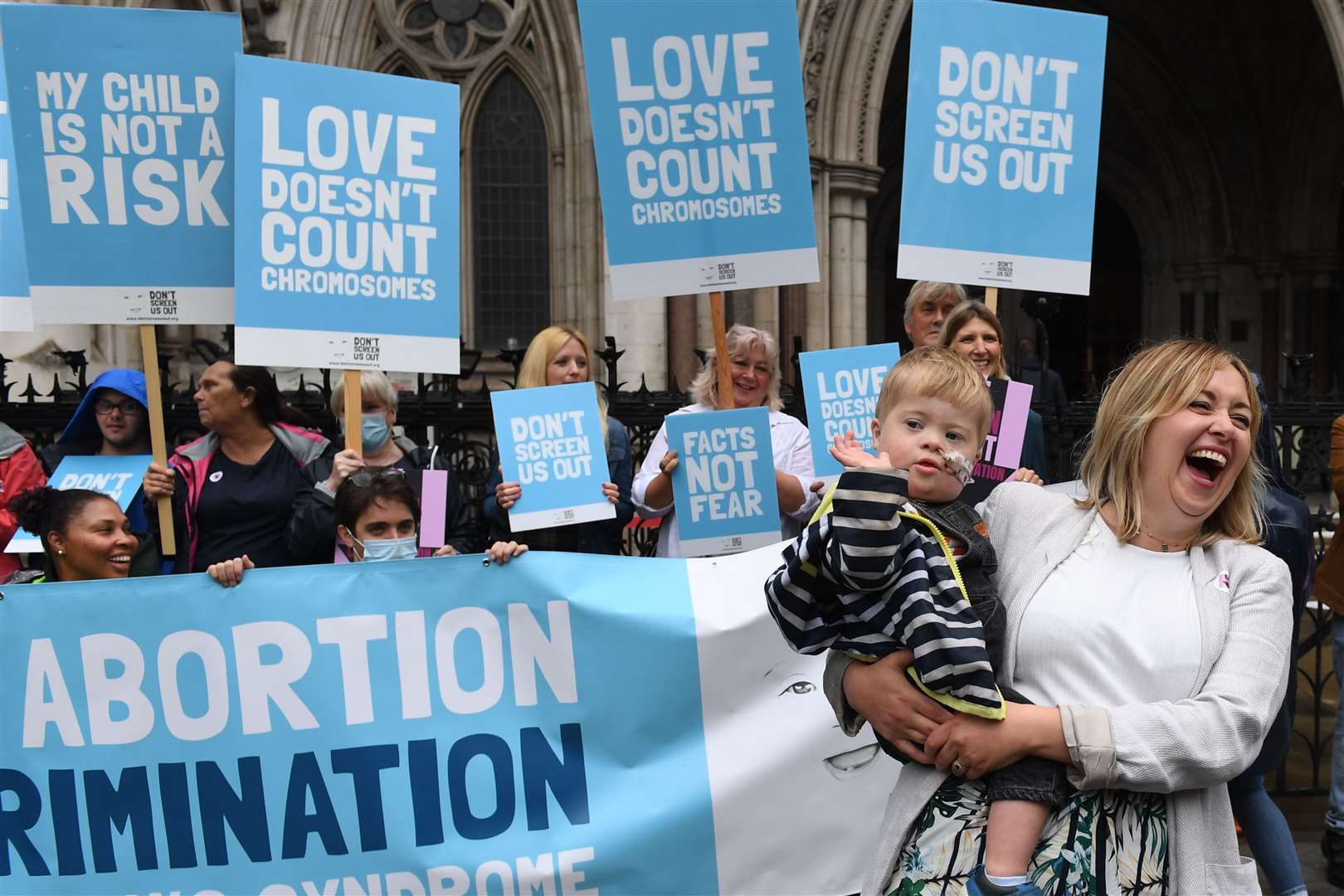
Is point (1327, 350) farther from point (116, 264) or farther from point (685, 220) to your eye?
point (116, 264)

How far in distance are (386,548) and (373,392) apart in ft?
3.95

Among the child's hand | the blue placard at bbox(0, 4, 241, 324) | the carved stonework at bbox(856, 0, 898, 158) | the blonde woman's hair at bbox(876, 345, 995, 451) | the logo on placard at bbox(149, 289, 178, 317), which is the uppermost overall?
the carved stonework at bbox(856, 0, 898, 158)

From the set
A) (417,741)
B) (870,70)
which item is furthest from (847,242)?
(417,741)

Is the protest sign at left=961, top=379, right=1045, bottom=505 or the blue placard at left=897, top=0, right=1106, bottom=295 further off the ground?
the blue placard at left=897, top=0, right=1106, bottom=295

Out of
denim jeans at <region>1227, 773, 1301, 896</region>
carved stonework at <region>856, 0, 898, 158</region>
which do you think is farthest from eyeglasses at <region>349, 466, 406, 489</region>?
carved stonework at <region>856, 0, 898, 158</region>

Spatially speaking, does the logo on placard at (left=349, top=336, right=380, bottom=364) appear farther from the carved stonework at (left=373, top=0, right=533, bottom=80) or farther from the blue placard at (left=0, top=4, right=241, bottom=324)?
the carved stonework at (left=373, top=0, right=533, bottom=80)

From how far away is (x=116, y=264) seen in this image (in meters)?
3.98

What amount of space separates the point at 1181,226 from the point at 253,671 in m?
19.5

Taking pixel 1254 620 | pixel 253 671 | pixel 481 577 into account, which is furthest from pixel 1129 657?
pixel 253 671

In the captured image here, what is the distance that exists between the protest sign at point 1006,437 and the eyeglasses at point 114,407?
10.3ft

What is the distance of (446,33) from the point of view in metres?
13.3

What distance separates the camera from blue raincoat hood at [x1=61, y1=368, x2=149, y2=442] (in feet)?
15.4

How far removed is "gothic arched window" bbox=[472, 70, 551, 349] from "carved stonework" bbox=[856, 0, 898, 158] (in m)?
3.40

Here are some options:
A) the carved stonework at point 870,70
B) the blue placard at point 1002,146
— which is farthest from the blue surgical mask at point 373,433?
the carved stonework at point 870,70
